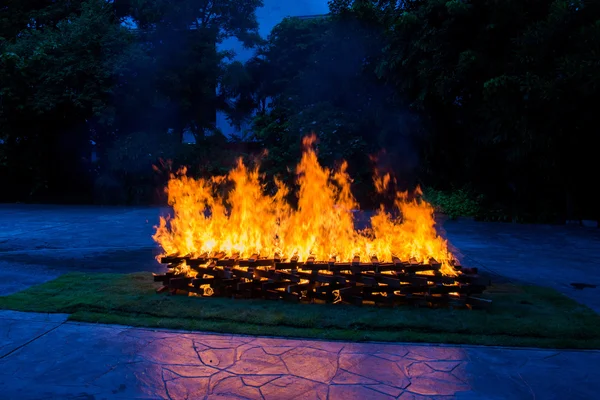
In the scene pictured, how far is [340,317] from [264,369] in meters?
1.29

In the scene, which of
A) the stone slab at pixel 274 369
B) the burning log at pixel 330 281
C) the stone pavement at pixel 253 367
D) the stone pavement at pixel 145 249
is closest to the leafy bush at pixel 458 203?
the stone pavement at pixel 145 249

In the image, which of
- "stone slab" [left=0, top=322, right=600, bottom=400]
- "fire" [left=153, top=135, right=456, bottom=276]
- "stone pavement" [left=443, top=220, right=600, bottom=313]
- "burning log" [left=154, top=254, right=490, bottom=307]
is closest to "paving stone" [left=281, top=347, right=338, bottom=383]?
"stone slab" [left=0, top=322, right=600, bottom=400]

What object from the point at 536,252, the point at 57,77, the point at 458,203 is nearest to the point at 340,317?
the point at 536,252

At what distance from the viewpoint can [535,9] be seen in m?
12.2

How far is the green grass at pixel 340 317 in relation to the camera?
4270mm

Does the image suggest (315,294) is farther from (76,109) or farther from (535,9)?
(76,109)

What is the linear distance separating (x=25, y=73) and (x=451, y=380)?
62.8 feet

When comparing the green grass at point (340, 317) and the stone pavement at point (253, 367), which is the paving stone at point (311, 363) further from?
the green grass at point (340, 317)

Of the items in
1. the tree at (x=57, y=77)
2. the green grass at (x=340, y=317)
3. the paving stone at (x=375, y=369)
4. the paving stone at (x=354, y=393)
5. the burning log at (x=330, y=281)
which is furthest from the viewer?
the tree at (x=57, y=77)

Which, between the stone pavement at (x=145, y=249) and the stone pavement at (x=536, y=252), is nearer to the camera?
the stone pavement at (x=536, y=252)

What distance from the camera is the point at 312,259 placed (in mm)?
5512

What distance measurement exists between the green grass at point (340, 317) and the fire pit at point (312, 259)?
173 millimetres

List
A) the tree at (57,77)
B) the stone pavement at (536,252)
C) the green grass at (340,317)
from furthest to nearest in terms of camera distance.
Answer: the tree at (57,77)
the stone pavement at (536,252)
the green grass at (340,317)

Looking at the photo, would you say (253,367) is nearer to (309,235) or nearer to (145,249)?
(309,235)
